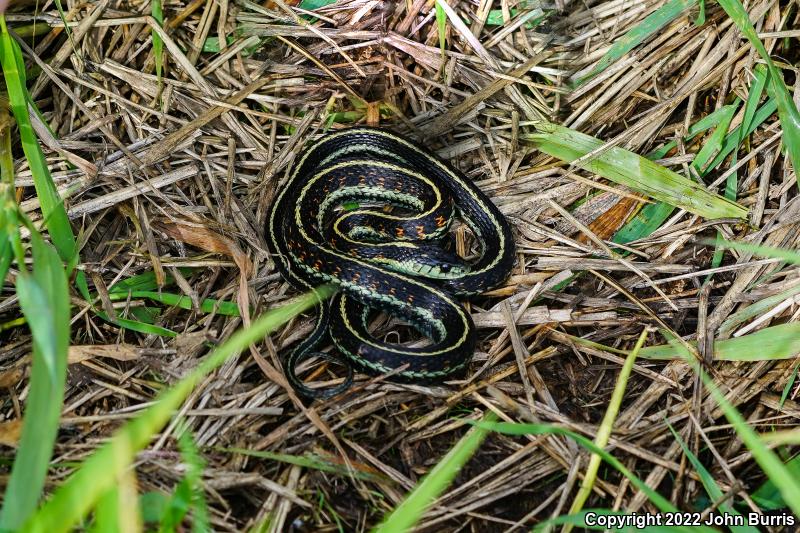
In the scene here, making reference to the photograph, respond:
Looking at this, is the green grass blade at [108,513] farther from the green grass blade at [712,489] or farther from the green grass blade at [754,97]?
the green grass blade at [754,97]

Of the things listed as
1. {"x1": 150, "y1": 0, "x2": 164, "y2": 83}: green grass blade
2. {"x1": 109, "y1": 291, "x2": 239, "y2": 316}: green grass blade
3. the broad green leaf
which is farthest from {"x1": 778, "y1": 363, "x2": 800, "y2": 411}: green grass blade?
{"x1": 150, "y1": 0, "x2": 164, "y2": 83}: green grass blade

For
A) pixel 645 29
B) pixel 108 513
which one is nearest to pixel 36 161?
pixel 108 513

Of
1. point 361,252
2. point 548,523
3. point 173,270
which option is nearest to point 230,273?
point 173,270

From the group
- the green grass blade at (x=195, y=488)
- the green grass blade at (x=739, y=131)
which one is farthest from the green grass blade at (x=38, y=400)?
the green grass blade at (x=739, y=131)

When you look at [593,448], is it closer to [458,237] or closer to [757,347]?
[757,347]

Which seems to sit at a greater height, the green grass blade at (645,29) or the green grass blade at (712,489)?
the green grass blade at (645,29)

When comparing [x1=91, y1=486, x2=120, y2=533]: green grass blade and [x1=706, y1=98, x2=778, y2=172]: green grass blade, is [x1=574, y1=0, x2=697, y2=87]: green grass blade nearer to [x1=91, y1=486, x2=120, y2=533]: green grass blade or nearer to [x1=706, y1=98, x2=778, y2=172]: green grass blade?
[x1=706, y1=98, x2=778, y2=172]: green grass blade
